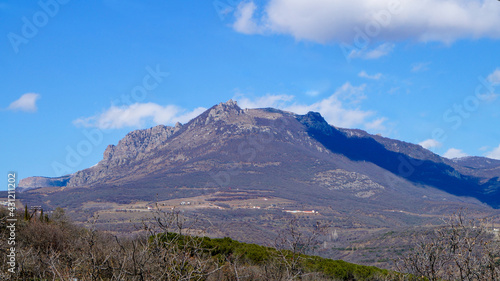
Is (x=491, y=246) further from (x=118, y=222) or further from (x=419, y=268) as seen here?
(x=118, y=222)

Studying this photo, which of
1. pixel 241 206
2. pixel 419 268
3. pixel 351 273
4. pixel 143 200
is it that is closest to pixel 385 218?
pixel 241 206

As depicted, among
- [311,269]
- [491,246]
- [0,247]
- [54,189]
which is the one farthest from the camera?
[54,189]

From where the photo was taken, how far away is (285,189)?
193 m

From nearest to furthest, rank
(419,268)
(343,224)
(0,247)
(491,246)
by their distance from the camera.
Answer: (491,246) → (419,268) → (0,247) → (343,224)

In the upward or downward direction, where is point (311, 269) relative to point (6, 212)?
downward

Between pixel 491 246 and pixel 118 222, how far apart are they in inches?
4406

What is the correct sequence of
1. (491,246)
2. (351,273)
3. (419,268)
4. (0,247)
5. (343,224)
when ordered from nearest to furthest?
1. (491,246)
2. (419,268)
3. (0,247)
4. (351,273)
5. (343,224)

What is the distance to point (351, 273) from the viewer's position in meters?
29.1

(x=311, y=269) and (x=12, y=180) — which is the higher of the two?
(x=12, y=180)

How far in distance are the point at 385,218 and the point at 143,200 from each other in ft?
278

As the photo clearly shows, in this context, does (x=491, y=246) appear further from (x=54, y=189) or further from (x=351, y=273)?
(x=54, y=189)

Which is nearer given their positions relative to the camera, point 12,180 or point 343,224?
point 12,180

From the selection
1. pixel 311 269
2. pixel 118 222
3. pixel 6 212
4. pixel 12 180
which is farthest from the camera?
pixel 118 222

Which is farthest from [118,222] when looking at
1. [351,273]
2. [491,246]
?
[491,246]
